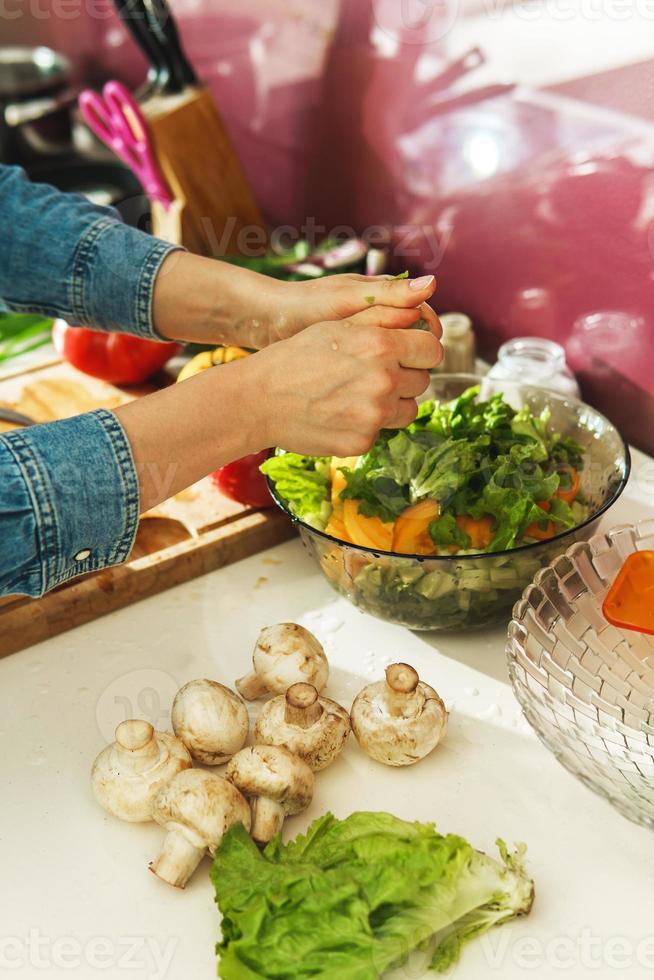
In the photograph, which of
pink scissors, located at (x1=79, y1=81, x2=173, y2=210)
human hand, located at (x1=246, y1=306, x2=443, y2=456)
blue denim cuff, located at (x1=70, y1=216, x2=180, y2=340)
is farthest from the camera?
pink scissors, located at (x1=79, y1=81, x2=173, y2=210)

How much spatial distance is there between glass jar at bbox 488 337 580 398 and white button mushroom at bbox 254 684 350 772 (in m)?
0.55

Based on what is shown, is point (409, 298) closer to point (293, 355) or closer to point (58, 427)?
point (293, 355)

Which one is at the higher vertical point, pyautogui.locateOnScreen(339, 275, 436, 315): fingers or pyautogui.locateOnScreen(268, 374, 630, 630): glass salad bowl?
pyautogui.locateOnScreen(339, 275, 436, 315): fingers

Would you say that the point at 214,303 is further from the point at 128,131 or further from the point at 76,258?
the point at 128,131

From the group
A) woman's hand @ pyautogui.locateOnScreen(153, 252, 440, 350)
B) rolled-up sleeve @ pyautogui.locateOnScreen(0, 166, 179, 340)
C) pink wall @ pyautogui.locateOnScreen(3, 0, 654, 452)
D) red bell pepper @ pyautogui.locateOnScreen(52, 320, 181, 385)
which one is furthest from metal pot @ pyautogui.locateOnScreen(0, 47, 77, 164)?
woman's hand @ pyautogui.locateOnScreen(153, 252, 440, 350)

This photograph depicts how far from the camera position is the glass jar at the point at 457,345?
55.1 inches

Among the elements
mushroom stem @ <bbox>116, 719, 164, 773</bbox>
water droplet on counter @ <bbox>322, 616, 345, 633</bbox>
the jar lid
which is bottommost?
water droplet on counter @ <bbox>322, 616, 345, 633</bbox>

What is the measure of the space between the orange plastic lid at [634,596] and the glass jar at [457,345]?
515 millimetres

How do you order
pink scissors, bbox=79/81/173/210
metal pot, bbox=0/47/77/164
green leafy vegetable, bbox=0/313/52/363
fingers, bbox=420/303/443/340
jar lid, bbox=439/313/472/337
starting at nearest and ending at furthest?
fingers, bbox=420/303/443/340 → jar lid, bbox=439/313/472/337 → pink scissors, bbox=79/81/173/210 → green leafy vegetable, bbox=0/313/52/363 → metal pot, bbox=0/47/77/164

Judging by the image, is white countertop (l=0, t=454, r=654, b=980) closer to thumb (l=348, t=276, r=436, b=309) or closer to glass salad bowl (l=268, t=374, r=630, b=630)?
glass salad bowl (l=268, t=374, r=630, b=630)

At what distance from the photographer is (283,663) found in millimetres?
971

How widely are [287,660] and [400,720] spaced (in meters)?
0.13

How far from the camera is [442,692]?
1014mm

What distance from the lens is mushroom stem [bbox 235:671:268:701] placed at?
3.26ft
